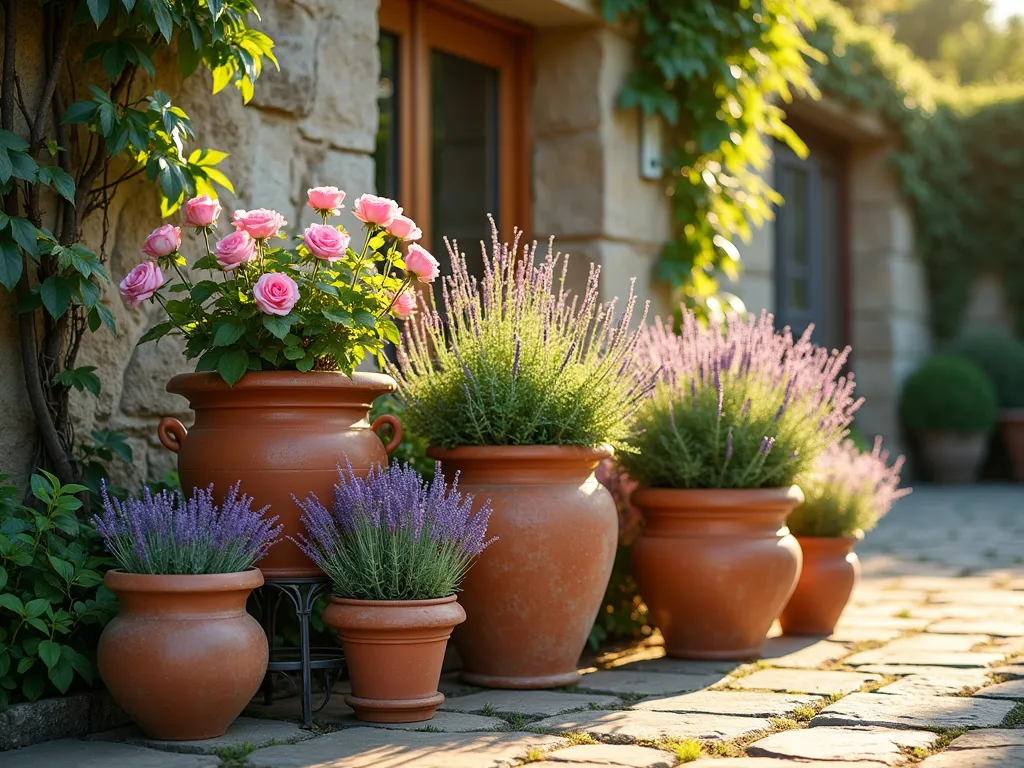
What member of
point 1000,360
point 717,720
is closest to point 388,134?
point 717,720

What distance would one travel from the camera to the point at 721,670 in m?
3.20

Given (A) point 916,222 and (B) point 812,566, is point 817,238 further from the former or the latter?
(B) point 812,566

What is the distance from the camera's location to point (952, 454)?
875 centimetres

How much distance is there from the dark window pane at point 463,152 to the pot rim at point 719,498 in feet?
5.51

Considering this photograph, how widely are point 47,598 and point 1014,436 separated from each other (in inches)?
313

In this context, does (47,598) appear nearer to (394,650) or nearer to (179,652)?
(179,652)

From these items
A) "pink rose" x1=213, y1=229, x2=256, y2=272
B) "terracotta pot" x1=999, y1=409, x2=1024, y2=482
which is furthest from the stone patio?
"terracotta pot" x1=999, y1=409, x2=1024, y2=482

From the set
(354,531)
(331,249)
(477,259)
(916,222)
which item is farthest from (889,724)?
(916,222)

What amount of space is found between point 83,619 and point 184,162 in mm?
1082

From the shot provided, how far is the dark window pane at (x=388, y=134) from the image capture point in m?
4.41

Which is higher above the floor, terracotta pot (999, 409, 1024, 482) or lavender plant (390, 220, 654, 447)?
lavender plant (390, 220, 654, 447)

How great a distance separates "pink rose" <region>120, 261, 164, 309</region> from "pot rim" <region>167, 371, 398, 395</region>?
19 centimetres

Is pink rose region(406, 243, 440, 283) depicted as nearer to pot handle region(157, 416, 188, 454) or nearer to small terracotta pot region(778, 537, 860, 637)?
pot handle region(157, 416, 188, 454)

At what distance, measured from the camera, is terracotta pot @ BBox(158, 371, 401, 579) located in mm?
2684
